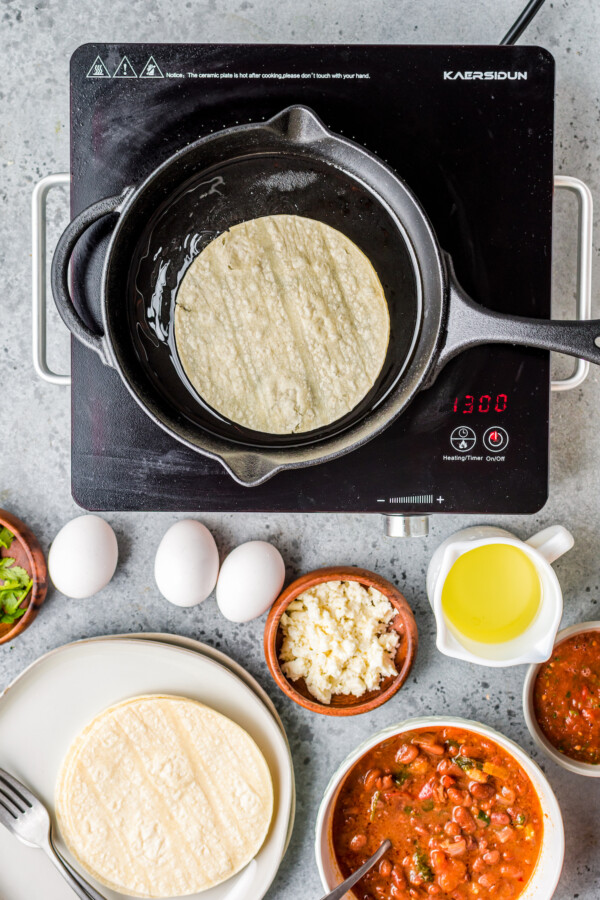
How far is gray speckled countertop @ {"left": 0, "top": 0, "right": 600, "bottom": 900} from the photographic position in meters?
0.91

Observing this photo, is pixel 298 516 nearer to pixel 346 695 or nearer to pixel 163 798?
pixel 346 695

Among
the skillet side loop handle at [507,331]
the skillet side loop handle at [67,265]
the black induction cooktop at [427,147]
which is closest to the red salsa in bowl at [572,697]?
the black induction cooktop at [427,147]

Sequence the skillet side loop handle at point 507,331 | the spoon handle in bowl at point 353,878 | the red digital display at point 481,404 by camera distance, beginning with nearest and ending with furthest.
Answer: the skillet side loop handle at point 507,331 < the red digital display at point 481,404 < the spoon handle in bowl at point 353,878

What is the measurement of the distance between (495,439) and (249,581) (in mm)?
387

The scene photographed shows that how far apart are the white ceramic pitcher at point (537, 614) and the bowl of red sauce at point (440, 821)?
0.16 metres

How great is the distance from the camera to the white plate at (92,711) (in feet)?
3.10

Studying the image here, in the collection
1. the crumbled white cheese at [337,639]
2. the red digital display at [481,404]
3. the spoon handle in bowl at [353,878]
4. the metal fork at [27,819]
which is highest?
the red digital display at [481,404]

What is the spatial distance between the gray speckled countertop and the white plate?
4 cm

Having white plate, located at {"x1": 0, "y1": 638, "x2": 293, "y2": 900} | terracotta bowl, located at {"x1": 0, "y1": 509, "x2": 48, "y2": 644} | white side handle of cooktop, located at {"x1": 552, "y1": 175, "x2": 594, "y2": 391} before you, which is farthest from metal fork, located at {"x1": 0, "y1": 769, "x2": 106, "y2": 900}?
white side handle of cooktop, located at {"x1": 552, "y1": 175, "x2": 594, "y2": 391}

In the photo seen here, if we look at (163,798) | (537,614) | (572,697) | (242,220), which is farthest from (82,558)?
(572,697)

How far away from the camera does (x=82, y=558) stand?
913mm

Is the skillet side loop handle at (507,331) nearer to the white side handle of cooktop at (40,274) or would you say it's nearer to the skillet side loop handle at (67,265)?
the skillet side loop handle at (67,265)

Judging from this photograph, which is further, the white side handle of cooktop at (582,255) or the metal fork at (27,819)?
the metal fork at (27,819)

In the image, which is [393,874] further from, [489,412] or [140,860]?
[489,412]
